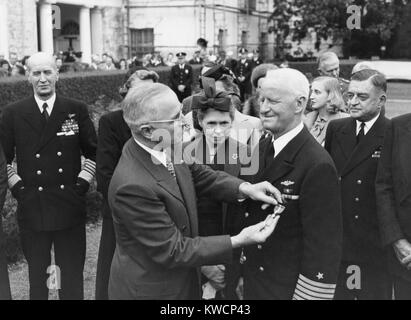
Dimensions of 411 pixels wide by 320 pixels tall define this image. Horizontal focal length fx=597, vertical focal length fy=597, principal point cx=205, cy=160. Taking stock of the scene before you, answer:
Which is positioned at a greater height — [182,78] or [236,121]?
[182,78]

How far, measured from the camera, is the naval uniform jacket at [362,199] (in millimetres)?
3908

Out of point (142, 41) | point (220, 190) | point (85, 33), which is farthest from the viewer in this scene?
point (142, 41)

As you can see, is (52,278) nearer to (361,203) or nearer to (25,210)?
(25,210)

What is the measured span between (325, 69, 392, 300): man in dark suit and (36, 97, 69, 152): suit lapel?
215cm

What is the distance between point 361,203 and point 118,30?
106 ft

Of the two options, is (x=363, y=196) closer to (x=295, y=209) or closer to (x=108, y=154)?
(x=295, y=209)

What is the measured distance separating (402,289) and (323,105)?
6.25 feet

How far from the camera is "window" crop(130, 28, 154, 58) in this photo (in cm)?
3541

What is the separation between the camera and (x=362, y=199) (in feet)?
12.9

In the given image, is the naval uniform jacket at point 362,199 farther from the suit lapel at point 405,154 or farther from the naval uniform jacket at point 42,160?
the naval uniform jacket at point 42,160

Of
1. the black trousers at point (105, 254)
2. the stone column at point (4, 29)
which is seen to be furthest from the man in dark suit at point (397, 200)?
the stone column at point (4, 29)

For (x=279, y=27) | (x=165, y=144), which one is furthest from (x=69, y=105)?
(x=279, y=27)

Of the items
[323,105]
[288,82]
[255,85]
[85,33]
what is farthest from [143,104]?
[85,33]

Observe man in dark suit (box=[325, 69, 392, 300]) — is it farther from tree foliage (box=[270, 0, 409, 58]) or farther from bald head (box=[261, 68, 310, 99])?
tree foliage (box=[270, 0, 409, 58])
